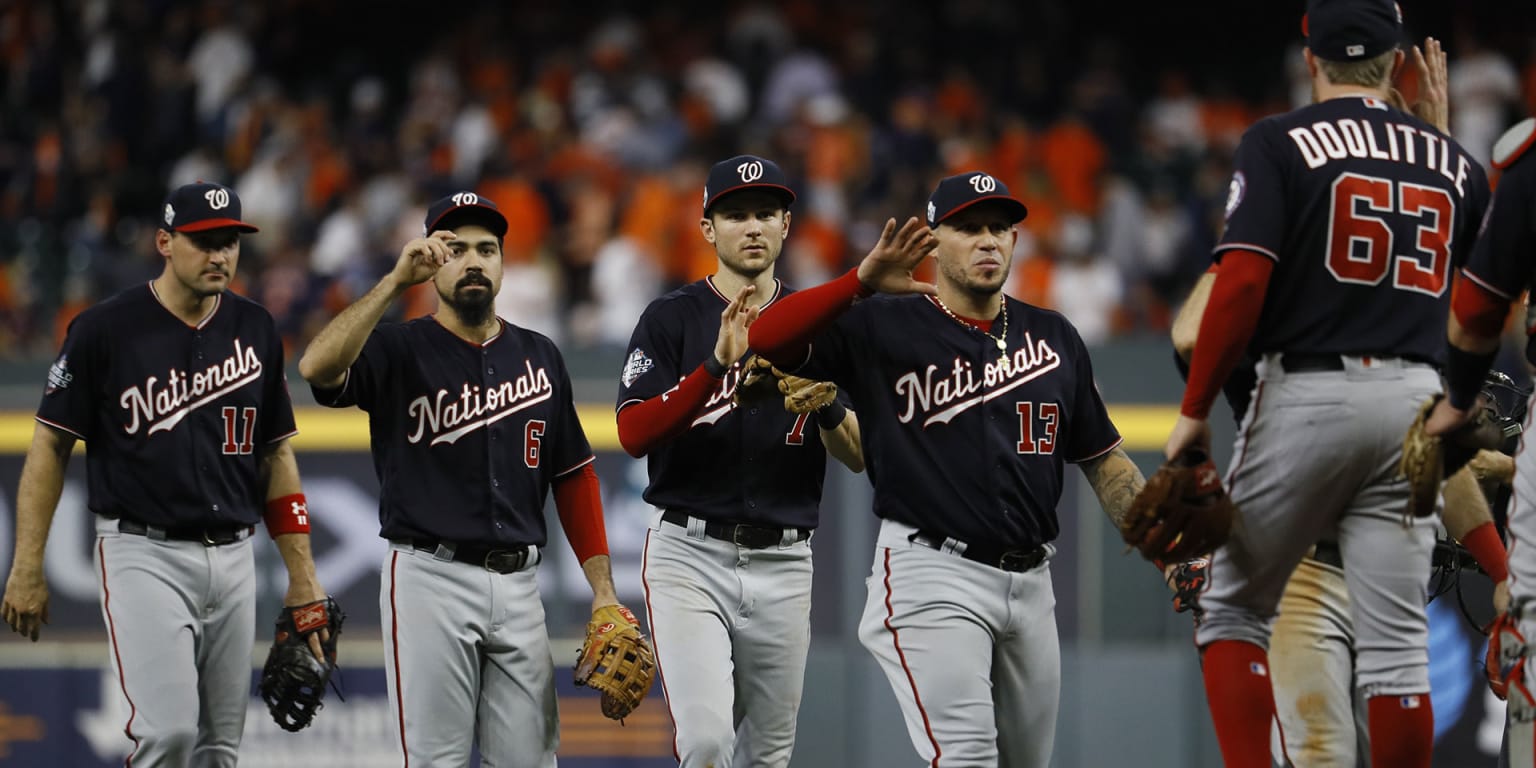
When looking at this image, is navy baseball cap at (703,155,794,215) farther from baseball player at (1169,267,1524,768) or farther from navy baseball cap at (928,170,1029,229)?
baseball player at (1169,267,1524,768)

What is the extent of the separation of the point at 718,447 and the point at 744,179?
848 mm

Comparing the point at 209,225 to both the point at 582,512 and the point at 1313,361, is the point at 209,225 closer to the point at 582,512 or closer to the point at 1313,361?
the point at 582,512

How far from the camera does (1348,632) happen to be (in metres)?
5.38

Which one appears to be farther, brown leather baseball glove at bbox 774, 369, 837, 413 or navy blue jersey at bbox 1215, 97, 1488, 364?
brown leather baseball glove at bbox 774, 369, 837, 413

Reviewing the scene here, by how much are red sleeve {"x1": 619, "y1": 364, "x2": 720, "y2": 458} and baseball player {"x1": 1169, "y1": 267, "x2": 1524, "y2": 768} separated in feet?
4.48

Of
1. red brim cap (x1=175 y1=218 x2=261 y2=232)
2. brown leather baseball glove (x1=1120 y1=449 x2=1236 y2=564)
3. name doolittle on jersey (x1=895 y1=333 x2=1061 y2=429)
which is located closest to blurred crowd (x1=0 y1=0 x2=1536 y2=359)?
red brim cap (x1=175 y1=218 x2=261 y2=232)

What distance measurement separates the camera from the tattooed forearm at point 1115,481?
17.1ft

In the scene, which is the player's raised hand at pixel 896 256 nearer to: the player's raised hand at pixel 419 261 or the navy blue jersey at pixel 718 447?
the navy blue jersey at pixel 718 447

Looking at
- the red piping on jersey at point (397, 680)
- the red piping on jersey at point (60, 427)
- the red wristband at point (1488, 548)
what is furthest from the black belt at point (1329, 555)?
the red piping on jersey at point (60, 427)

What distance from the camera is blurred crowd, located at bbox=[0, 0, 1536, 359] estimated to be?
12258mm

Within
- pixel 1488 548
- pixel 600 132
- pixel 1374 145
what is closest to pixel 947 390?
pixel 1374 145

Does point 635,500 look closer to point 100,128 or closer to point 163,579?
point 163,579

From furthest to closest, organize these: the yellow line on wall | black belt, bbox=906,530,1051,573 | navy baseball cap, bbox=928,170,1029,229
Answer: the yellow line on wall
navy baseball cap, bbox=928,170,1029,229
black belt, bbox=906,530,1051,573

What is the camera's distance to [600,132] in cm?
1411
